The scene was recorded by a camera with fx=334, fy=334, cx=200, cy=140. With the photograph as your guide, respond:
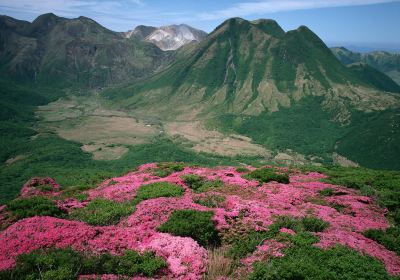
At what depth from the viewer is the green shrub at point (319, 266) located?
17.6 m

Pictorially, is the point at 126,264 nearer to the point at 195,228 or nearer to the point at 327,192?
the point at 195,228

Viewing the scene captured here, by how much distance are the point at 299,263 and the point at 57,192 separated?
30308 mm

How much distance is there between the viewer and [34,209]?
26.9m

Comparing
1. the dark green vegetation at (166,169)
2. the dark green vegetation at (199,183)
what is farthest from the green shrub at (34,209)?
the dark green vegetation at (166,169)

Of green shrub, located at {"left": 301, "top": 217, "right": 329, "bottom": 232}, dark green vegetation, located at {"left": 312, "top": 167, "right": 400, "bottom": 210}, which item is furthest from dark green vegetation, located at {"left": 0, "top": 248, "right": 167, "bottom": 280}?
dark green vegetation, located at {"left": 312, "top": 167, "right": 400, "bottom": 210}

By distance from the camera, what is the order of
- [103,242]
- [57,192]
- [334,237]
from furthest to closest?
[57,192]
[334,237]
[103,242]

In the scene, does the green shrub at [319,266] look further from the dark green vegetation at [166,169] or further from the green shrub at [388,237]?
the dark green vegetation at [166,169]

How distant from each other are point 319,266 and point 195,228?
8.10 meters

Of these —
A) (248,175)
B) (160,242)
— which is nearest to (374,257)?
(160,242)

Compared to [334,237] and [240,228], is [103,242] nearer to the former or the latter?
[240,228]

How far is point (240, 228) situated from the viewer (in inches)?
939

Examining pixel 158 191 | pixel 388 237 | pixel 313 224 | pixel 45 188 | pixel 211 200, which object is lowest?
pixel 45 188

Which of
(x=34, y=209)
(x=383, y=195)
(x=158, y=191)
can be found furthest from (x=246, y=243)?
(x=383, y=195)

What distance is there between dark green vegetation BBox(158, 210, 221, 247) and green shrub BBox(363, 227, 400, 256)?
11.7 meters
